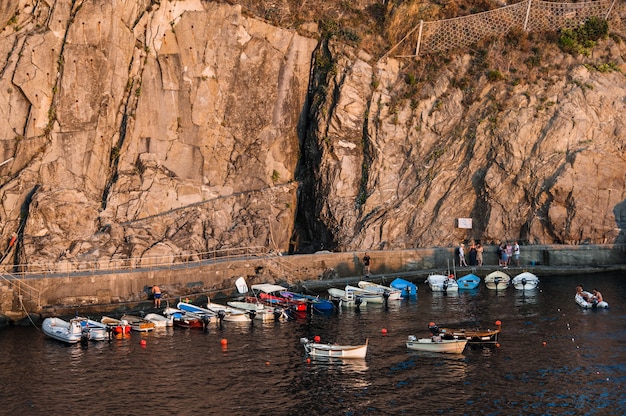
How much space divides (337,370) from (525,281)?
19.4 metres

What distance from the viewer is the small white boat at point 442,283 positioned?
151ft

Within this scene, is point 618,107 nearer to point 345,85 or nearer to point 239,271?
point 345,85

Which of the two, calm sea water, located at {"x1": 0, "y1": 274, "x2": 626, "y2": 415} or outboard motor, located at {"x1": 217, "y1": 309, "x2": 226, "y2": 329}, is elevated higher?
outboard motor, located at {"x1": 217, "y1": 309, "x2": 226, "y2": 329}

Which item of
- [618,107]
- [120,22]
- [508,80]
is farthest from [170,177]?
[618,107]

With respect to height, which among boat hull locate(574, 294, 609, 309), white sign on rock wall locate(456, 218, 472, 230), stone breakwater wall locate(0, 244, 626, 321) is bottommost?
boat hull locate(574, 294, 609, 309)

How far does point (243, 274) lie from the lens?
153ft

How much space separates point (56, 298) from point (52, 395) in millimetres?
13150

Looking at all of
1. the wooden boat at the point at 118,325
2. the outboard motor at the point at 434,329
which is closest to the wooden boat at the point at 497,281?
the outboard motor at the point at 434,329

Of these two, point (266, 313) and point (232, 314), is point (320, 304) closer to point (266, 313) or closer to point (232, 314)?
point (266, 313)

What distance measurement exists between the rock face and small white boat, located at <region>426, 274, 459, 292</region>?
5.96 metres

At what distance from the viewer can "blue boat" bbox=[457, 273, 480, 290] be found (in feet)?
154

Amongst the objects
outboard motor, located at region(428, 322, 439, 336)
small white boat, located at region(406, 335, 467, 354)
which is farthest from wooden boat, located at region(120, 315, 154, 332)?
outboard motor, located at region(428, 322, 439, 336)

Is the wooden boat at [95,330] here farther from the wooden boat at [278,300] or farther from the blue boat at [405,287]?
the blue boat at [405,287]

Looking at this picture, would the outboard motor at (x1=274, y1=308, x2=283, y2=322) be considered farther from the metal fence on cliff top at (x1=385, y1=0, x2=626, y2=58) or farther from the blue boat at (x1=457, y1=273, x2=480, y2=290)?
the metal fence on cliff top at (x1=385, y1=0, x2=626, y2=58)
